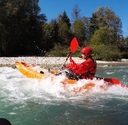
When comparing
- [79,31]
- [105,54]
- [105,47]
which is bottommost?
[105,54]

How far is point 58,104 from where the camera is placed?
478 inches

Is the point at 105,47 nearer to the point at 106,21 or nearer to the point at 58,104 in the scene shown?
the point at 106,21

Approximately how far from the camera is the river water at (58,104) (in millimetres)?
10055

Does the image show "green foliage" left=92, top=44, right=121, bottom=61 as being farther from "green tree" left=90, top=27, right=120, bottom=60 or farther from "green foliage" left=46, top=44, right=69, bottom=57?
"green foliage" left=46, top=44, right=69, bottom=57

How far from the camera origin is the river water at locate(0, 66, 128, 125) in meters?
10.1

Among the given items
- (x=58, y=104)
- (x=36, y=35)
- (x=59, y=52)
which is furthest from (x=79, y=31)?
(x=58, y=104)

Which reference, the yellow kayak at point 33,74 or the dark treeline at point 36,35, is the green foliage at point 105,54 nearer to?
the dark treeline at point 36,35

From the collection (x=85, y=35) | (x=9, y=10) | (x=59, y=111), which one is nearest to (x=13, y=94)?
(x=59, y=111)

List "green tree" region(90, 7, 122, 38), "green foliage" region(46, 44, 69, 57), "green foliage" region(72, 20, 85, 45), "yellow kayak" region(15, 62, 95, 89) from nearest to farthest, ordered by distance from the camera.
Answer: "yellow kayak" region(15, 62, 95, 89) → "green foliage" region(46, 44, 69, 57) → "green foliage" region(72, 20, 85, 45) → "green tree" region(90, 7, 122, 38)

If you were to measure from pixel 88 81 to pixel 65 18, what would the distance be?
50221mm

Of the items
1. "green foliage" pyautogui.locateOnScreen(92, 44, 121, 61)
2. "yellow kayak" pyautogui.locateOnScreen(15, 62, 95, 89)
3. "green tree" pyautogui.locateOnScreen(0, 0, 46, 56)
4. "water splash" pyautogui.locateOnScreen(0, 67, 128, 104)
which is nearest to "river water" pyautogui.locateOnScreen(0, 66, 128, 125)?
"water splash" pyautogui.locateOnScreen(0, 67, 128, 104)

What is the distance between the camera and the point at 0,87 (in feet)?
52.0

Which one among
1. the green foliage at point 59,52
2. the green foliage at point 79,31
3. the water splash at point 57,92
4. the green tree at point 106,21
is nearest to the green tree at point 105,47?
the green foliage at point 59,52

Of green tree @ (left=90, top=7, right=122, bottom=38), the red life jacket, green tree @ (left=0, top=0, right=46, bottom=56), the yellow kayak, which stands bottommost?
the yellow kayak
